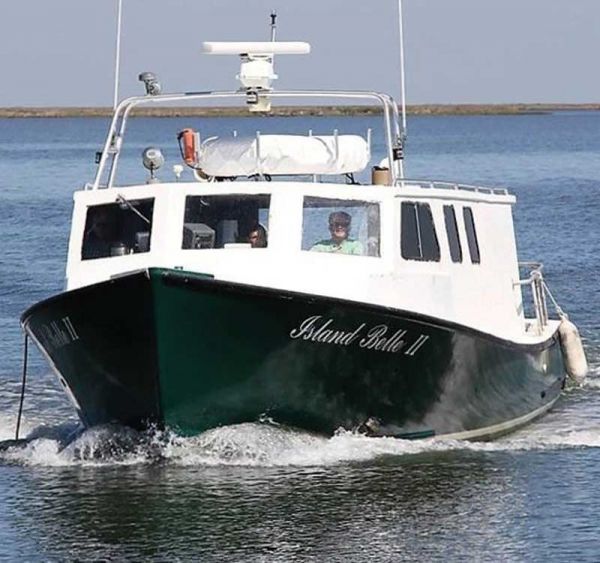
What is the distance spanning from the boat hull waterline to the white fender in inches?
191

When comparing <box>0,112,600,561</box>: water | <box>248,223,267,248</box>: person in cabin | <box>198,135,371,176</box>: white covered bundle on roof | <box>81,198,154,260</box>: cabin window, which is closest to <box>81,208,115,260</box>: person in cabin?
<box>81,198,154,260</box>: cabin window

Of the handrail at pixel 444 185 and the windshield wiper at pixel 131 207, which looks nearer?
the windshield wiper at pixel 131 207

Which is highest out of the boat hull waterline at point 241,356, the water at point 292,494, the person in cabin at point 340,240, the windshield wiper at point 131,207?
the windshield wiper at point 131,207

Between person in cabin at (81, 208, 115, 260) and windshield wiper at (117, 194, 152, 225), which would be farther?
person in cabin at (81, 208, 115, 260)

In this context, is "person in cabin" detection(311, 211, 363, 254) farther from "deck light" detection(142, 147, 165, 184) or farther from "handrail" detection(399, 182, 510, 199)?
"deck light" detection(142, 147, 165, 184)

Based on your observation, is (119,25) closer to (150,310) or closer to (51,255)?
(150,310)

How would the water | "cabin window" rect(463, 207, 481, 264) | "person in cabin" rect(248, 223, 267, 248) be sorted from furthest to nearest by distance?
"cabin window" rect(463, 207, 481, 264) < "person in cabin" rect(248, 223, 267, 248) < the water

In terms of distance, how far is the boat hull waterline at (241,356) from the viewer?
16.5 m

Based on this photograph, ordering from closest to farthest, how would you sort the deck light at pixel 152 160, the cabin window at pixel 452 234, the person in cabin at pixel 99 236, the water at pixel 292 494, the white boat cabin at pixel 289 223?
1. the water at pixel 292 494
2. the white boat cabin at pixel 289 223
3. the person in cabin at pixel 99 236
4. the deck light at pixel 152 160
5. the cabin window at pixel 452 234

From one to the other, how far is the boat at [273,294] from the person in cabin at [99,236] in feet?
0.06

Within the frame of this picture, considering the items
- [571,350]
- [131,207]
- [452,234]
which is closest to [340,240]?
[452,234]

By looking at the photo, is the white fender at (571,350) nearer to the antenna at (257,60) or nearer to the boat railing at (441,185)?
the boat railing at (441,185)

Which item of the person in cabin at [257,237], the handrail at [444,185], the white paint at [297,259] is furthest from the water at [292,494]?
the handrail at [444,185]

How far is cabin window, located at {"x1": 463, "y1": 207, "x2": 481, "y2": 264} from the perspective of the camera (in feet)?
63.1
